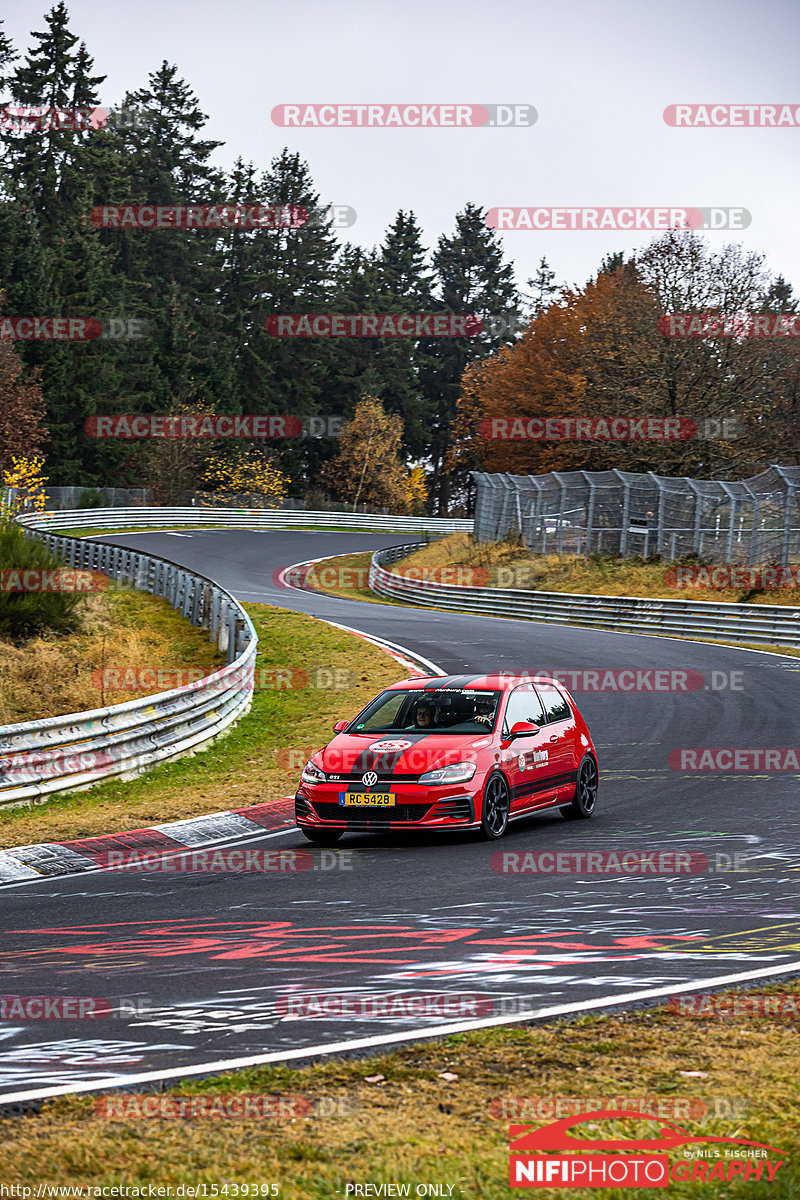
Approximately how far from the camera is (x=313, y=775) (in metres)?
11.8

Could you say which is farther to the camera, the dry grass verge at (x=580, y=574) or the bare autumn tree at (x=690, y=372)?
the bare autumn tree at (x=690, y=372)

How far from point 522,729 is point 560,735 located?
769 millimetres

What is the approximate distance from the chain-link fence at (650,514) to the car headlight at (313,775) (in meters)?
23.6

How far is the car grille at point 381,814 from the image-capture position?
11.4 m

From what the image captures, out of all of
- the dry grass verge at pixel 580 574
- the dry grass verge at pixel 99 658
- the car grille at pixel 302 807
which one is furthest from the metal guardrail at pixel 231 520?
the car grille at pixel 302 807

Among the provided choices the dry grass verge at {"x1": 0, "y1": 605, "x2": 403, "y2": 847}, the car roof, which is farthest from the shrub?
the car roof

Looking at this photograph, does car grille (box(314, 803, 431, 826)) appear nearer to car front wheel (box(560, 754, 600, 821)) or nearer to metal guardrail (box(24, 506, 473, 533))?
car front wheel (box(560, 754, 600, 821))

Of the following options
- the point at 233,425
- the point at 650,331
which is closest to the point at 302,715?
the point at 650,331

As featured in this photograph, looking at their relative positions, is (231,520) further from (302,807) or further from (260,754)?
(302,807)

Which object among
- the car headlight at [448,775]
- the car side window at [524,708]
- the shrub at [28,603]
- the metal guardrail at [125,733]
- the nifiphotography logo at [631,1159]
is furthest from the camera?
the shrub at [28,603]

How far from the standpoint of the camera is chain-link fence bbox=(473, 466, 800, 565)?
34.6 metres

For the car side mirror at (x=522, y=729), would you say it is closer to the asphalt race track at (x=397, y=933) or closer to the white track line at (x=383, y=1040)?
the asphalt race track at (x=397, y=933)

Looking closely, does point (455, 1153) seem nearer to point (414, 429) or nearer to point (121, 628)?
point (121, 628)

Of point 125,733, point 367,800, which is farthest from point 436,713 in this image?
point 125,733
